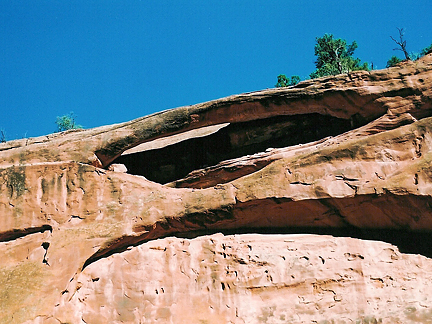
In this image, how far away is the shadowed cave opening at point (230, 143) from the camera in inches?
411

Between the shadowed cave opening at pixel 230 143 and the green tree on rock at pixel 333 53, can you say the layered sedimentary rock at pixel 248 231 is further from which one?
the green tree on rock at pixel 333 53

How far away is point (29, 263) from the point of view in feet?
25.6

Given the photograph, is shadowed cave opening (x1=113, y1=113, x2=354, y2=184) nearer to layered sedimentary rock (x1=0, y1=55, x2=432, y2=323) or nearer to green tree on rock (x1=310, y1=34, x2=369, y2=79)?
layered sedimentary rock (x1=0, y1=55, x2=432, y2=323)

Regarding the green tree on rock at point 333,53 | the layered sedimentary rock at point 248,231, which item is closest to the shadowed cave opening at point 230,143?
the layered sedimentary rock at point 248,231

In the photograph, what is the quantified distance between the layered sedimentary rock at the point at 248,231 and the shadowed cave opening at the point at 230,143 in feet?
2.96

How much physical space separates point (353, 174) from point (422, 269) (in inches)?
69.8

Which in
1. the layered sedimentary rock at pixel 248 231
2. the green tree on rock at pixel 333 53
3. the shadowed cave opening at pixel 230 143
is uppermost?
the green tree on rock at pixel 333 53

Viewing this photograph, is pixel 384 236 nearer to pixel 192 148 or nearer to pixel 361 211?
pixel 361 211

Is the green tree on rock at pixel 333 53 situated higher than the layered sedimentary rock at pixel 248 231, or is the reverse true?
the green tree on rock at pixel 333 53

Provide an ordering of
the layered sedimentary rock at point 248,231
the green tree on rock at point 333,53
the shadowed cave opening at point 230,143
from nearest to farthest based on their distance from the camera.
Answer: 1. the layered sedimentary rock at point 248,231
2. the shadowed cave opening at point 230,143
3. the green tree on rock at point 333,53

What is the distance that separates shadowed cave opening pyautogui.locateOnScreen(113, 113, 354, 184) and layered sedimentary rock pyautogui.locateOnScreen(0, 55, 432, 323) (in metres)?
0.90

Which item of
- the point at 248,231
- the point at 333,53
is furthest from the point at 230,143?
the point at 333,53

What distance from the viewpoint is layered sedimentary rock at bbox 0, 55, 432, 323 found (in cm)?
723

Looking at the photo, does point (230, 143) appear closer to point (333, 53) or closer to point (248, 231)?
point (248, 231)
